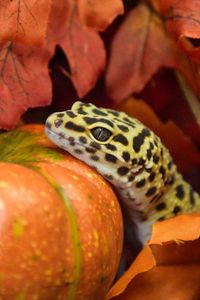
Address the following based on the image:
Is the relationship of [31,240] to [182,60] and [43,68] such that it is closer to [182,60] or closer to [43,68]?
[43,68]

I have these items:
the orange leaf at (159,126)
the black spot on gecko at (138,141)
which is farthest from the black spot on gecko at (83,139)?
the orange leaf at (159,126)

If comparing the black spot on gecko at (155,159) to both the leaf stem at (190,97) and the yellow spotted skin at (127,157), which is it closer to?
the yellow spotted skin at (127,157)

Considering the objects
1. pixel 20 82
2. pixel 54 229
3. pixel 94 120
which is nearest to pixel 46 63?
pixel 20 82

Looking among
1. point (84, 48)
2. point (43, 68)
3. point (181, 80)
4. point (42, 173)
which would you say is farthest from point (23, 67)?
point (181, 80)

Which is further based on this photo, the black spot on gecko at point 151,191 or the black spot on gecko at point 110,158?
the black spot on gecko at point 151,191

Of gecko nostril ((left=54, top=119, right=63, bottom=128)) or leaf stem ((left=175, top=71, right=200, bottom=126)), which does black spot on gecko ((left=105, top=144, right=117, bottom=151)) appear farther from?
leaf stem ((left=175, top=71, right=200, bottom=126))

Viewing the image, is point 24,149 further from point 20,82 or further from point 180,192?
point 180,192

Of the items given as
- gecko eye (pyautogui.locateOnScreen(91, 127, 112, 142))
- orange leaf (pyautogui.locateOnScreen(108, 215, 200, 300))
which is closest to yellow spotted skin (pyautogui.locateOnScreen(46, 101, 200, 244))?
gecko eye (pyautogui.locateOnScreen(91, 127, 112, 142))
